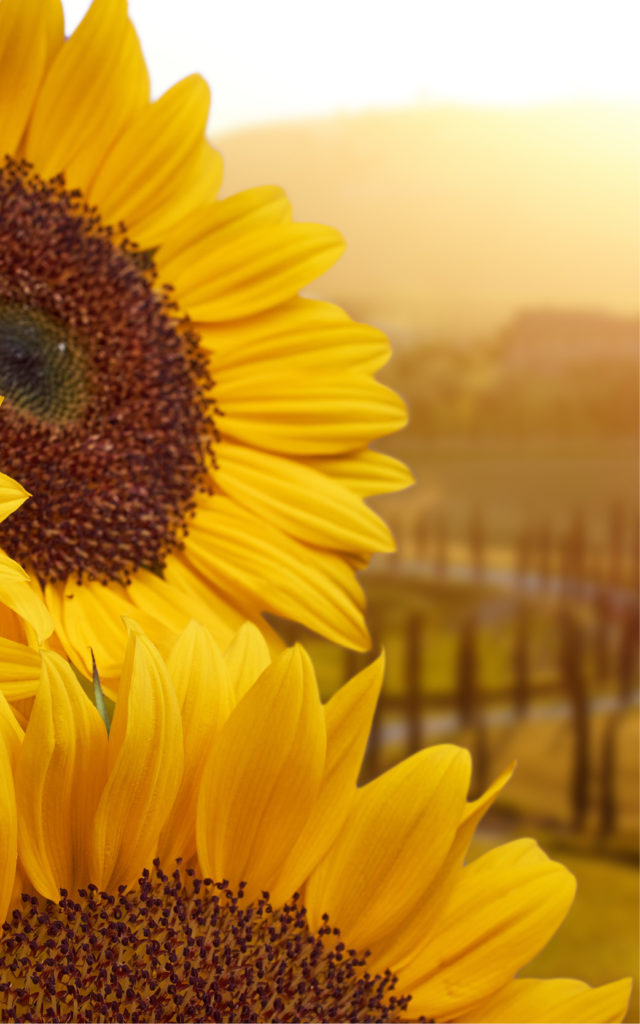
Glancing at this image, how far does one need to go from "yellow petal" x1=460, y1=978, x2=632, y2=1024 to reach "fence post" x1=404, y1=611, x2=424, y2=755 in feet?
0.66

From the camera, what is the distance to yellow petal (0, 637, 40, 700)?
0.31m

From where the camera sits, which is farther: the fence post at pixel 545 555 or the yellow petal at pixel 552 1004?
the fence post at pixel 545 555

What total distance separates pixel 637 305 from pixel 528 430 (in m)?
0.09

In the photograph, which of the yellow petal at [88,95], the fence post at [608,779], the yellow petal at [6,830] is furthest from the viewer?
the fence post at [608,779]

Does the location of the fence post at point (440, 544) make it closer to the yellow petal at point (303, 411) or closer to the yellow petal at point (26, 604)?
the yellow petal at point (303, 411)

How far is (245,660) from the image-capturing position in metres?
0.36

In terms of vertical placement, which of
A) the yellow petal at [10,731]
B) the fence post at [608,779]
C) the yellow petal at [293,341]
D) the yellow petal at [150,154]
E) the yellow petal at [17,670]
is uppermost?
the yellow petal at [150,154]

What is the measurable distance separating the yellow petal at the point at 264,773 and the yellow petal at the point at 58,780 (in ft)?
0.12

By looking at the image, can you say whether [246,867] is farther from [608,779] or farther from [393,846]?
[608,779]

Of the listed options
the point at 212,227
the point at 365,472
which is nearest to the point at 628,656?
the point at 365,472

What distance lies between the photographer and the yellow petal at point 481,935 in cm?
36

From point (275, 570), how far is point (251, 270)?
13 cm

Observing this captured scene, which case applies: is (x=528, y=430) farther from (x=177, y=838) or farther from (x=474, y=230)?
(x=177, y=838)

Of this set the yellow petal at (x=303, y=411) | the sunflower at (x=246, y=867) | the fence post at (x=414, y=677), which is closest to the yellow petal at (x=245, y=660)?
the sunflower at (x=246, y=867)
